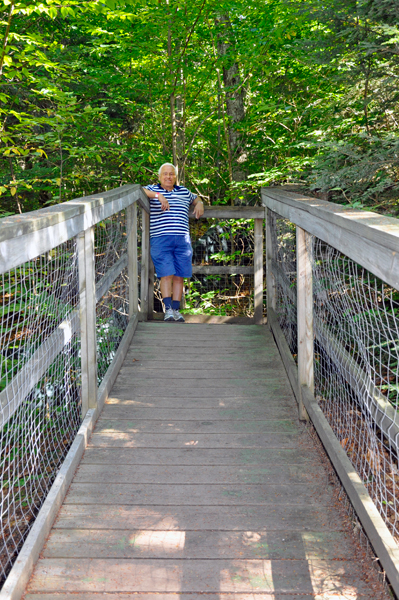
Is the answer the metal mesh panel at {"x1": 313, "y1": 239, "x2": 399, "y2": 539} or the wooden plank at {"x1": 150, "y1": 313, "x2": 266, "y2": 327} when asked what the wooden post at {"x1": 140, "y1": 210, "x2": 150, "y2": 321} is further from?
the metal mesh panel at {"x1": 313, "y1": 239, "x2": 399, "y2": 539}

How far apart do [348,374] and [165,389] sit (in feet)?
4.87

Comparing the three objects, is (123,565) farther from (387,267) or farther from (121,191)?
(121,191)

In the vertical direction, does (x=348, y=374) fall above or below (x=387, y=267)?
below

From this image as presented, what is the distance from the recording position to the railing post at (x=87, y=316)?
2.78m

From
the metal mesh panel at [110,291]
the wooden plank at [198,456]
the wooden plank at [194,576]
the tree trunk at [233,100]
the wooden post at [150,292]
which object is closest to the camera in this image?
the wooden plank at [194,576]

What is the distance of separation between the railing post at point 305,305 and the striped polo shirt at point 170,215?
85.4 inches

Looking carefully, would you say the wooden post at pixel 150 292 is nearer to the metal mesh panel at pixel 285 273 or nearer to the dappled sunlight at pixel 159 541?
the metal mesh panel at pixel 285 273

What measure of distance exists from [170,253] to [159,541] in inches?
129

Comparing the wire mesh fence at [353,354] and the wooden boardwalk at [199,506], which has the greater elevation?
the wire mesh fence at [353,354]

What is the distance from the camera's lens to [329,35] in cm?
462

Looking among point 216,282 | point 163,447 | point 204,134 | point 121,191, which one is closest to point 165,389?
point 163,447

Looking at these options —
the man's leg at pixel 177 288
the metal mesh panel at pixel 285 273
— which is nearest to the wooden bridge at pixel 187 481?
the metal mesh panel at pixel 285 273

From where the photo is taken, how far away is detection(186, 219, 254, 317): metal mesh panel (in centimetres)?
778

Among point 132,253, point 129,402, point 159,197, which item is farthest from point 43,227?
point 159,197
